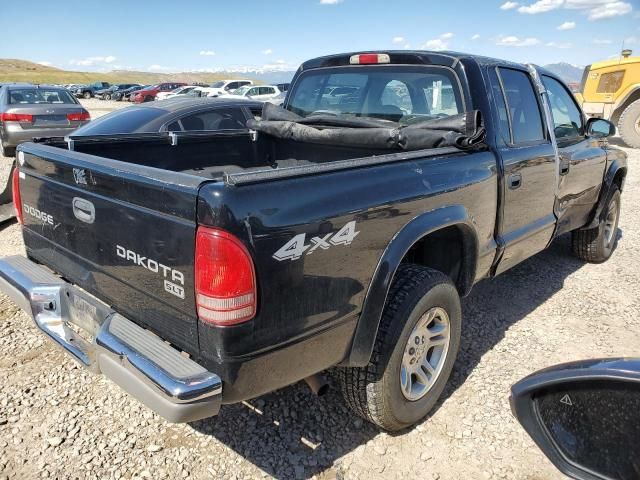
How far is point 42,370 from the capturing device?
127 inches

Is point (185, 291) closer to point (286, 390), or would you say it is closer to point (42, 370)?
point (286, 390)

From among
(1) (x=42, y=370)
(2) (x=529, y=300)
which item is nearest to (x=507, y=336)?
(2) (x=529, y=300)

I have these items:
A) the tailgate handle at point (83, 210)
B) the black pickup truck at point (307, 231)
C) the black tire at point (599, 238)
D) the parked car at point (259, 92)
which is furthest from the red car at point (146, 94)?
the tailgate handle at point (83, 210)

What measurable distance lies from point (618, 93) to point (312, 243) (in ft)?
50.6

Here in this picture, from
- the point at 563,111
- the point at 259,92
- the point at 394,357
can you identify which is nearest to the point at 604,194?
the point at 563,111

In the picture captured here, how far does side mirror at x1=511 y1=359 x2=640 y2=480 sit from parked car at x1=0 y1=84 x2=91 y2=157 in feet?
35.2

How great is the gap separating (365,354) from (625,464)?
1.28 m

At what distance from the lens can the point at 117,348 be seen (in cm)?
202

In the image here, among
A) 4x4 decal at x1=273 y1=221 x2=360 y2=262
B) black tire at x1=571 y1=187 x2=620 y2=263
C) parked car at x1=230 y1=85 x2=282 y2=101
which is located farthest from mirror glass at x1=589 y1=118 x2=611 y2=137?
parked car at x1=230 y1=85 x2=282 y2=101

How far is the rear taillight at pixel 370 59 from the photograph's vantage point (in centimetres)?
364

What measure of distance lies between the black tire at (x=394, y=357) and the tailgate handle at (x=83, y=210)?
1401mm

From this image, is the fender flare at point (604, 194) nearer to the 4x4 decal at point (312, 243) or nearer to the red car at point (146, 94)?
the 4x4 decal at point (312, 243)

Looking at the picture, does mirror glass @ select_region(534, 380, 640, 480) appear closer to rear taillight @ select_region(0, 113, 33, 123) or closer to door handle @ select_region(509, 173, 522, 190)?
door handle @ select_region(509, 173, 522, 190)

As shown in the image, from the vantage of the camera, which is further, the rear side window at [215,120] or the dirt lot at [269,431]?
the rear side window at [215,120]
